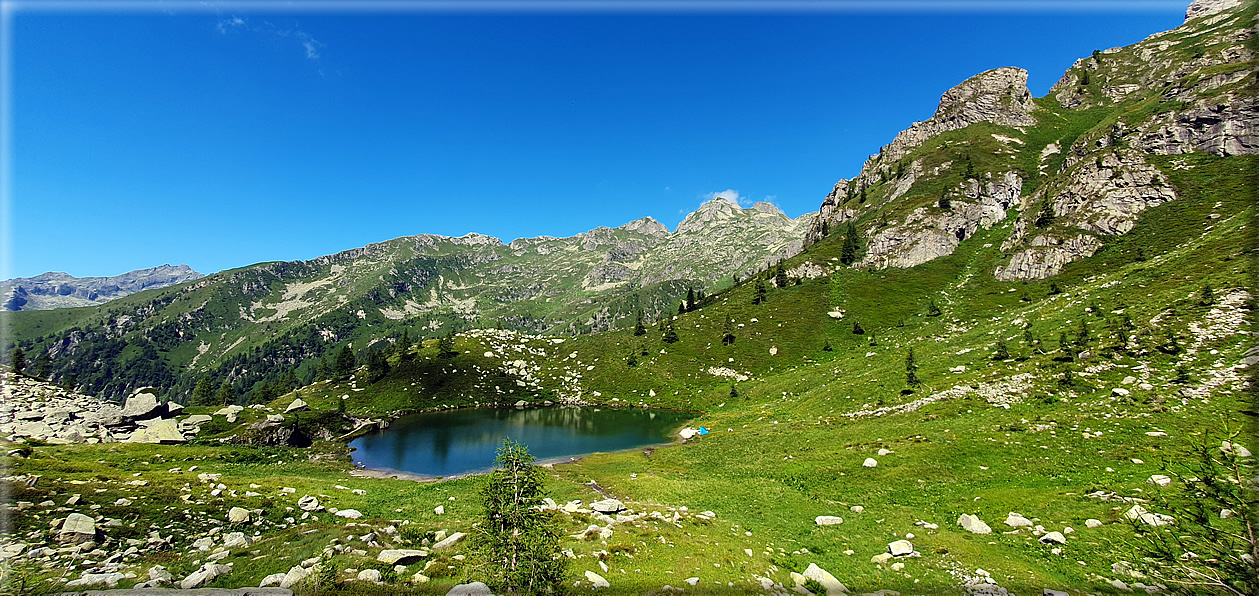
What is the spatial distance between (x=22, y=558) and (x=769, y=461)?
44424mm

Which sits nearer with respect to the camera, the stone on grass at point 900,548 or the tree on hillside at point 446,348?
the stone on grass at point 900,548

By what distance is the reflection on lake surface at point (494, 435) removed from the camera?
58.0 m

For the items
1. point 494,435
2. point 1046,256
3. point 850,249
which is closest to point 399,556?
point 494,435

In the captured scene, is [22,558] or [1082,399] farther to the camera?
[1082,399]

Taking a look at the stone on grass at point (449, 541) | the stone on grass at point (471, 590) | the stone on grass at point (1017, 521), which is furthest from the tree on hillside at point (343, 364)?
the stone on grass at point (1017, 521)

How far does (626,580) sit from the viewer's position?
16.5m

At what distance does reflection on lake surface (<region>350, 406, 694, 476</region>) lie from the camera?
190 feet

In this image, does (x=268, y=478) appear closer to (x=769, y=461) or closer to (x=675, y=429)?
(x=769, y=461)

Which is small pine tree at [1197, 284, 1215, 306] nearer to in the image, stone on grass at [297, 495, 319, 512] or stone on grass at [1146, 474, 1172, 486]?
stone on grass at [1146, 474, 1172, 486]

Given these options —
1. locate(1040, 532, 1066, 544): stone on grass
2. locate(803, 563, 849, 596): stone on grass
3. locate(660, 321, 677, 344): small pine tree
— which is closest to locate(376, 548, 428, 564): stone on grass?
locate(803, 563, 849, 596): stone on grass

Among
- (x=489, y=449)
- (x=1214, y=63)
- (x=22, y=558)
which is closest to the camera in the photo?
(x=22, y=558)

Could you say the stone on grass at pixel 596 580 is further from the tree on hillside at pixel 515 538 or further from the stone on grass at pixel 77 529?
the stone on grass at pixel 77 529

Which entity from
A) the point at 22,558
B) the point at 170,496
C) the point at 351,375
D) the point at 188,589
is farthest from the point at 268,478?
the point at 351,375

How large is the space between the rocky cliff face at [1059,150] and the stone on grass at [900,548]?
94423 mm
